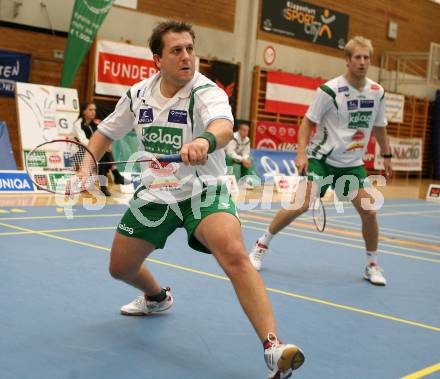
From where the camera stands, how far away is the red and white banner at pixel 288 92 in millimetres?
18630

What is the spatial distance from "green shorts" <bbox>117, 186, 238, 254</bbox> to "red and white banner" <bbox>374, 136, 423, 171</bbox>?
19994 mm

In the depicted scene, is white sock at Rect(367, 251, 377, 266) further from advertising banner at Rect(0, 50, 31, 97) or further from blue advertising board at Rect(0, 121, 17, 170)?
advertising banner at Rect(0, 50, 31, 97)

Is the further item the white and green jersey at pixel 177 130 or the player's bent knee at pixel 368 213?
the player's bent knee at pixel 368 213

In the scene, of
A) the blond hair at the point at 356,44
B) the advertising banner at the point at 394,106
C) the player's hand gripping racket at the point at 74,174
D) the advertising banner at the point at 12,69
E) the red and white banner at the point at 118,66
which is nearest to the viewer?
the player's hand gripping racket at the point at 74,174

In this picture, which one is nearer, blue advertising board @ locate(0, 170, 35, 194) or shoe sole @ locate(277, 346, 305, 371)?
shoe sole @ locate(277, 346, 305, 371)

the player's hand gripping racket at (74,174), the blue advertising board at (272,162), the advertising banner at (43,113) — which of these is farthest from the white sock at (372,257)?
the blue advertising board at (272,162)

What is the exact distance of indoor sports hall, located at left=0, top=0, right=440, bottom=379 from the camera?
11.8 ft

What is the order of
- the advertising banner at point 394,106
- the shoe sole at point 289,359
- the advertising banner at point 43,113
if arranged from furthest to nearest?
1. the advertising banner at point 394,106
2. the advertising banner at point 43,113
3. the shoe sole at point 289,359

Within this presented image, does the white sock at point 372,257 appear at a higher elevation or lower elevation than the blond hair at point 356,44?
lower

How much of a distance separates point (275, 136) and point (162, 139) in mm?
15248

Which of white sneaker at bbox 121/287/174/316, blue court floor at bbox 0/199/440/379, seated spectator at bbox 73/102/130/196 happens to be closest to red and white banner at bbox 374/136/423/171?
seated spectator at bbox 73/102/130/196

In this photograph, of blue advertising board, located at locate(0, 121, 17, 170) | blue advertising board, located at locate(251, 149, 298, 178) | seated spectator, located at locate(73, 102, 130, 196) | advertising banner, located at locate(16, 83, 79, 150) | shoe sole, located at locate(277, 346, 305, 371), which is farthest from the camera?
blue advertising board, located at locate(251, 149, 298, 178)

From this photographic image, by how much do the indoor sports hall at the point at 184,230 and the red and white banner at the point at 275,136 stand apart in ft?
0.15

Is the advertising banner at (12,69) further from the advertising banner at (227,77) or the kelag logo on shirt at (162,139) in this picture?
the kelag logo on shirt at (162,139)
